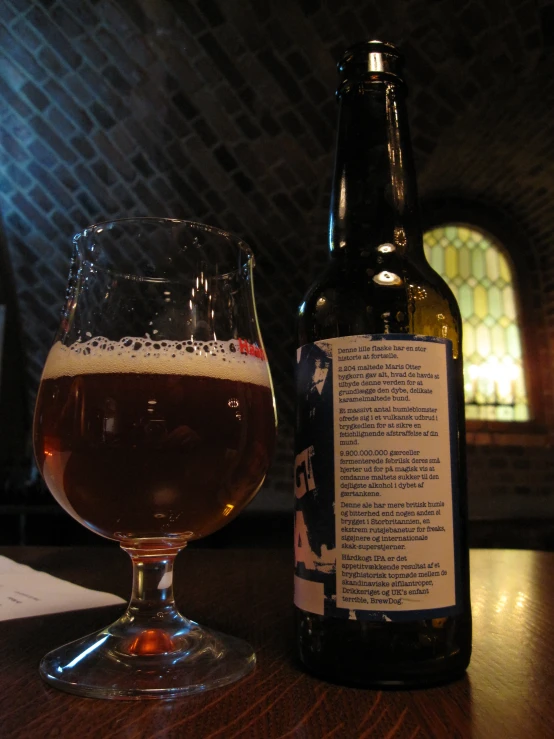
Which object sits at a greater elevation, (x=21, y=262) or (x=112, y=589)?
(x=21, y=262)

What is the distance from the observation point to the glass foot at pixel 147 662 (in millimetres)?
460

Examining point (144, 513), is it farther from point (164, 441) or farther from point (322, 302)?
point (322, 302)

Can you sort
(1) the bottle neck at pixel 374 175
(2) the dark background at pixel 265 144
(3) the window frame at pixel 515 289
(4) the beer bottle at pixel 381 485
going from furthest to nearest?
1. (3) the window frame at pixel 515 289
2. (2) the dark background at pixel 265 144
3. (1) the bottle neck at pixel 374 175
4. (4) the beer bottle at pixel 381 485

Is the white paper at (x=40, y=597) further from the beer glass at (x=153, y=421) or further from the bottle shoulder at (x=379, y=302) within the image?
the bottle shoulder at (x=379, y=302)

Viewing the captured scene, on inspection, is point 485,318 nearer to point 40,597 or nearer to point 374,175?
point 374,175

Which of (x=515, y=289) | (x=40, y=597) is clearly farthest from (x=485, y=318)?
(x=40, y=597)

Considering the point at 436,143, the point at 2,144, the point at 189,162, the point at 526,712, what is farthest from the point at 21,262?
A: the point at 526,712

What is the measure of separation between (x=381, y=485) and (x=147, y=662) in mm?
239

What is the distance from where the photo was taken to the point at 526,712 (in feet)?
1.38

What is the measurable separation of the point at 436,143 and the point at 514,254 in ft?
2.70

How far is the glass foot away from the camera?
0.46 m

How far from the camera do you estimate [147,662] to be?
511mm

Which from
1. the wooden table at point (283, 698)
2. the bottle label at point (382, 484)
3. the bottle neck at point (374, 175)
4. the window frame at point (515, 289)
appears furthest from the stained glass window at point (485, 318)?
the bottle label at point (382, 484)

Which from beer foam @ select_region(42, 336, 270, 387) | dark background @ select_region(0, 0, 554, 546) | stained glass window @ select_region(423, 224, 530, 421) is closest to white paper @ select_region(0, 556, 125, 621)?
beer foam @ select_region(42, 336, 270, 387)
